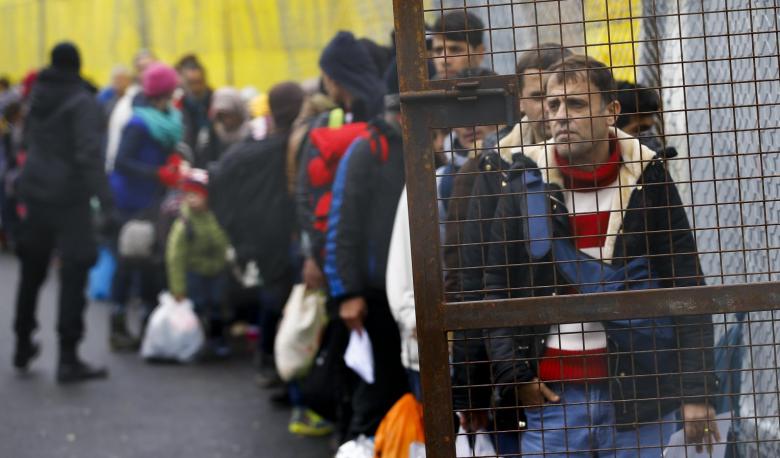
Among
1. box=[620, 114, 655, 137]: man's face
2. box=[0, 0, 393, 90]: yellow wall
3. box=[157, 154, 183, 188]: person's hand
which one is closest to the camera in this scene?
box=[620, 114, 655, 137]: man's face

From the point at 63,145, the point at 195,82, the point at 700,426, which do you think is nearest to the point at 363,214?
the point at 700,426

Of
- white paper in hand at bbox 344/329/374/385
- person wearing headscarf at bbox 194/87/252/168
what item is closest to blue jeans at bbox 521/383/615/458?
white paper in hand at bbox 344/329/374/385

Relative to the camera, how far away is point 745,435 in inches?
194

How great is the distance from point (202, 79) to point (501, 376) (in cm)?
866

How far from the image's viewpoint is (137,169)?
10086mm

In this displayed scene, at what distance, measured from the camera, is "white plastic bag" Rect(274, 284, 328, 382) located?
695 centimetres

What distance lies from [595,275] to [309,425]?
3927mm

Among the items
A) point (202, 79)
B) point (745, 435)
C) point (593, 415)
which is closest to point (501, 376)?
point (593, 415)

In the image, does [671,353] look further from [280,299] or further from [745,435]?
[280,299]

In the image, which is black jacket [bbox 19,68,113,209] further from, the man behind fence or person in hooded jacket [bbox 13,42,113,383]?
the man behind fence

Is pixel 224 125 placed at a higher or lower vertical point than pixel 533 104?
lower

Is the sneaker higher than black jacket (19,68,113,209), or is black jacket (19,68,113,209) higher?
black jacket (19,68,113,209)

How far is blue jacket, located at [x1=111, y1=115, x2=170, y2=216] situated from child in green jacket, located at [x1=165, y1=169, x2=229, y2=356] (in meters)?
0.60

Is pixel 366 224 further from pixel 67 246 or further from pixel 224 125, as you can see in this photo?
pixel 224 125
